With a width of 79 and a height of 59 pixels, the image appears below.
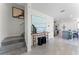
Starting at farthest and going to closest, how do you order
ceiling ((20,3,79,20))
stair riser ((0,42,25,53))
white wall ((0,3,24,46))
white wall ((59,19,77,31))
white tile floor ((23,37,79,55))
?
white wall ((59,19,77,31)) → ceiling ((20,3,79,20)) → white tile floor ((23,37,79,55)) → white wall ((0,3,24,46)) → stair riser ((0,42,25,53))

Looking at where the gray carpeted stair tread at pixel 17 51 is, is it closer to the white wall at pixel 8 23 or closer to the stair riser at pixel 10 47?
the stair riser at pixel 10 47

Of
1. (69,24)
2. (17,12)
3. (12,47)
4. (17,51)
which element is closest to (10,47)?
(12,47)

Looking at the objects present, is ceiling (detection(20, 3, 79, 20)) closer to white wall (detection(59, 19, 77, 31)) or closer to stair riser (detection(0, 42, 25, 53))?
stair riser (detection(0, 42, 25, 53))

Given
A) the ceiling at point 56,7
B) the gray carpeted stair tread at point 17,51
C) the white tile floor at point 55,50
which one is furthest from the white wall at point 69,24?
the gray carpeted stair tread at point 17,51

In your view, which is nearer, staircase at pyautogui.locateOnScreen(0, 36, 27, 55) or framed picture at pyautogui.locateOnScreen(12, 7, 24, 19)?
staircase at pyautogui.locateOnScreen(0, 36, 27, 55)

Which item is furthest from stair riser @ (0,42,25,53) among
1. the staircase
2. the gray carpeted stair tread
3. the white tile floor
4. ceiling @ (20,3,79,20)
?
ceiling @ (20,3,79,20)

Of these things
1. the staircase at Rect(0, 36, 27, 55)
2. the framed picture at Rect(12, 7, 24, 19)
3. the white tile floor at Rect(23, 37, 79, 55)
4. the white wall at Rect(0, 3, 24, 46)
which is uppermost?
the framed picture at Rect(12, 7, 24, 19)

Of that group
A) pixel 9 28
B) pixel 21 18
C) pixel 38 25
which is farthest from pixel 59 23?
pixel 9 28

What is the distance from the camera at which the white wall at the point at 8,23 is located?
16.4 feet

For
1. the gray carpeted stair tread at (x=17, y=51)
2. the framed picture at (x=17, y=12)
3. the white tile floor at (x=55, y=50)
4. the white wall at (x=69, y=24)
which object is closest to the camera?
the gray carpeted stair tread at (x=17, y=51)

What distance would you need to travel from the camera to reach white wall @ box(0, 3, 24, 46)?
197 inches

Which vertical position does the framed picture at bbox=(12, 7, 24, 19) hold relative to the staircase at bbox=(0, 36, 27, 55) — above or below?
above

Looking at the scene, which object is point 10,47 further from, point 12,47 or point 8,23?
point 8,23

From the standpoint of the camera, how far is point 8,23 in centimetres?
551
